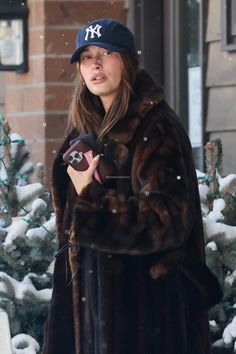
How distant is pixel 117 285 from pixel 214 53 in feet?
9.08

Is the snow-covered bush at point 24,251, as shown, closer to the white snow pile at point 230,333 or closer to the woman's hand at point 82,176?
the white snow pile at point 230,333

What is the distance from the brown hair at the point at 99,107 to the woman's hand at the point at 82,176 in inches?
5.7

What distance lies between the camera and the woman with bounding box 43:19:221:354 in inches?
163

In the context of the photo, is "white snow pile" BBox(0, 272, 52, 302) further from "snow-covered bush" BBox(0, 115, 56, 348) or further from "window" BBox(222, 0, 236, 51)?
"window" BBox(222, 0, 236, 51)

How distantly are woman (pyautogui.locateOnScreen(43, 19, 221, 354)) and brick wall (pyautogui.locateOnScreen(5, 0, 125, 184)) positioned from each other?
2.76m

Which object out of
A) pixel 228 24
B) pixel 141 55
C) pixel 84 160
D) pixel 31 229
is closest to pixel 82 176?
pixel 84 160

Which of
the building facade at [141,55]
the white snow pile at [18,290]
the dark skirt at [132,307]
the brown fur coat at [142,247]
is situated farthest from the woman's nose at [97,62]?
the building facade at [141,55]

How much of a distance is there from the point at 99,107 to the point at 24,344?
4.14 ft

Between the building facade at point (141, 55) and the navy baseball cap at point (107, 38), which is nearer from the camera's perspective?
the navy baseball cap at point (107, 38)

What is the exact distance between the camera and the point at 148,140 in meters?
4.22

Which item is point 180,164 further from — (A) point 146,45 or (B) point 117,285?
(A) point 146,45

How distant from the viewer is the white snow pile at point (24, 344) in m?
5.13

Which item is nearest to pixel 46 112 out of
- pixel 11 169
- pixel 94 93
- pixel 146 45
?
pixel 146 45

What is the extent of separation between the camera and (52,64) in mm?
7191
